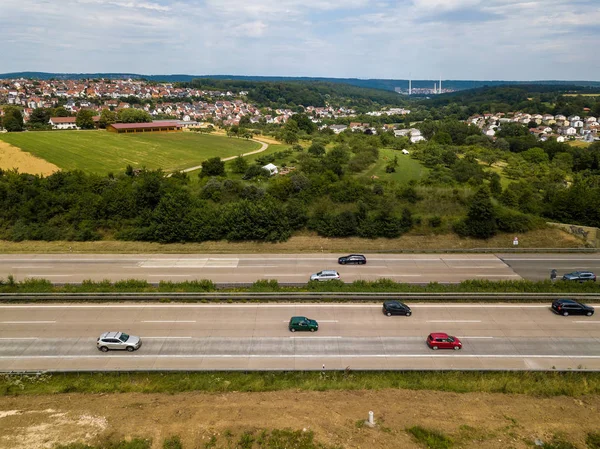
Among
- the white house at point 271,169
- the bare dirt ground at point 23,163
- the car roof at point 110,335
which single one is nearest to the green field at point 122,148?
the bare dirt ground at point 23,163

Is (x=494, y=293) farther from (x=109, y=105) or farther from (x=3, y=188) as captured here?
(x=109, y=105)

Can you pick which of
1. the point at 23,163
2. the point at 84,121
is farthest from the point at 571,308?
the point at 84,121

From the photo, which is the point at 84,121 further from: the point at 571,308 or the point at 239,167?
the point at 571,308

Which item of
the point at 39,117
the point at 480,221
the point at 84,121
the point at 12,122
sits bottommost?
the point at 480,221

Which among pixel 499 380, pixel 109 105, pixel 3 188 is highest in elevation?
pixel 109 105

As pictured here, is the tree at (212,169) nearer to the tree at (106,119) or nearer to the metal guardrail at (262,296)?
the metal guardrail at (262,296)

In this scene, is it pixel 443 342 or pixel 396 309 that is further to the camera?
pixel 396 309

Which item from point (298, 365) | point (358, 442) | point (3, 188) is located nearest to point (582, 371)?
point (358, 442)
